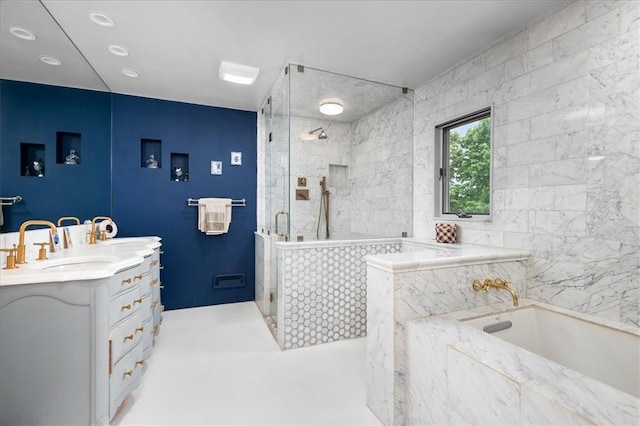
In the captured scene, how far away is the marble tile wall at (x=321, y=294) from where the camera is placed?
2641 millimetres

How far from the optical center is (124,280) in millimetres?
1812

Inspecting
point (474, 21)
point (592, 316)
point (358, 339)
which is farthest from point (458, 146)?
point (358, 339)

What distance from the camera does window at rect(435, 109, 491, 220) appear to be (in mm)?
2504

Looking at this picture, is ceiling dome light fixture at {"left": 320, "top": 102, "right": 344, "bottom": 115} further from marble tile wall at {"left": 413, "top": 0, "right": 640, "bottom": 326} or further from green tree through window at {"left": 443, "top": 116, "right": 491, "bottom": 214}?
marble tile wall at {"left": 413, "top": 0, "right": 640, "bottom": 326}

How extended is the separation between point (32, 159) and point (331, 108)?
2.64 meters

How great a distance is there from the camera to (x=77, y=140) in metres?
2.51

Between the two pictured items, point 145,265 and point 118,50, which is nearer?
point 145,265

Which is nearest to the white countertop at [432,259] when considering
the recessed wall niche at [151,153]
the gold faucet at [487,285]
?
the gold faucet at [487,285]

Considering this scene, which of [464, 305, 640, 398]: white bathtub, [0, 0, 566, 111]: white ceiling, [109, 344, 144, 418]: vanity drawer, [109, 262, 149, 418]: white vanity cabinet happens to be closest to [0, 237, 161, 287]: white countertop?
[109, 262, 149, 418]: white vanity cabinet

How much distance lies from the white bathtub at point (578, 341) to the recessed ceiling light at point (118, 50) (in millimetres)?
3376

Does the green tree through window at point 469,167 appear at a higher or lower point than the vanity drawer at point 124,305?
higher

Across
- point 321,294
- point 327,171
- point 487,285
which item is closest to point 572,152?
point 487,285

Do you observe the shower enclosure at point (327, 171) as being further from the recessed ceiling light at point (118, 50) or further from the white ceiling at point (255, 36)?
the recessed ceiling light at point (118, 50)

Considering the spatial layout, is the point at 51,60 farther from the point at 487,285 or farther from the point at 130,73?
the point at 487,285
